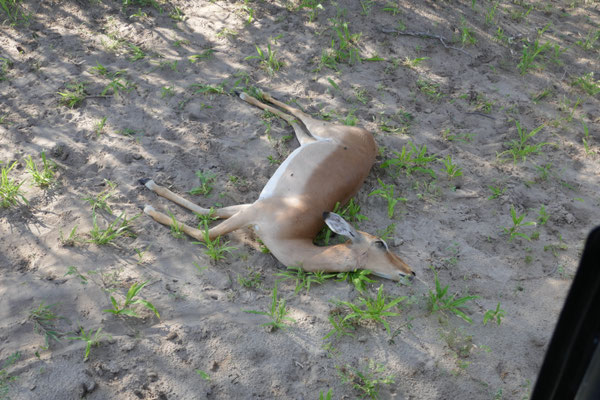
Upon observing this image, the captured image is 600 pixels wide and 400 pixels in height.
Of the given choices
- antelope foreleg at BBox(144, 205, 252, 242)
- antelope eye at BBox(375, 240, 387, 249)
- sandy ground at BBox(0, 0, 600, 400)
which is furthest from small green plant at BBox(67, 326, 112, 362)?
antelope eye at BBox(375, 240, 387, 249)

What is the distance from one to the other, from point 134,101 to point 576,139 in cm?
396

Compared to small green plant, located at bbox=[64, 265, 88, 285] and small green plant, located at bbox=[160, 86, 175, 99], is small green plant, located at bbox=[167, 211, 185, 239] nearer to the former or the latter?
small green plant, located at bbox=[64, 265, 88, 285]

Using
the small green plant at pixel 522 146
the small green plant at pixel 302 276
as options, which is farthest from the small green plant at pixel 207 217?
the small green plant at pixel 522 146

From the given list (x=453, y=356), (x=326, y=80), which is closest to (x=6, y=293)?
(x=453, y=356)

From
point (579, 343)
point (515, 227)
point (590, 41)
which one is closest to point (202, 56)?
point (515, 227)

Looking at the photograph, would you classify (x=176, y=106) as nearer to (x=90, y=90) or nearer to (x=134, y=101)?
(x=134, y=101)

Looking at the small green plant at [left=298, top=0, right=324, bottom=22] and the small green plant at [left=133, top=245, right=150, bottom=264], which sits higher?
the small green plant at [left=298, top=0, right=324, bottom=22]

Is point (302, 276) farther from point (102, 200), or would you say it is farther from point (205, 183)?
point (102, 200)

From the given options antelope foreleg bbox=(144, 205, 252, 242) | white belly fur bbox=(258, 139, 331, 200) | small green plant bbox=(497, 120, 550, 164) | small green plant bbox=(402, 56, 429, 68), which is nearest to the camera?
antelope foreleg bbox=(144, 205, 252, 242)

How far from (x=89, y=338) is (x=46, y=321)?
0.30 m

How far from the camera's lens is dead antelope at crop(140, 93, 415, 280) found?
11.1 feet

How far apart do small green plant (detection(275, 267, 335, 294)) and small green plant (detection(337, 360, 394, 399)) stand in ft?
2.12

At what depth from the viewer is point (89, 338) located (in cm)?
282

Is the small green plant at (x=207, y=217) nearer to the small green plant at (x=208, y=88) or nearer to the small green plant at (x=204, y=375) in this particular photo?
the small green plant at (x=204, y=375)
